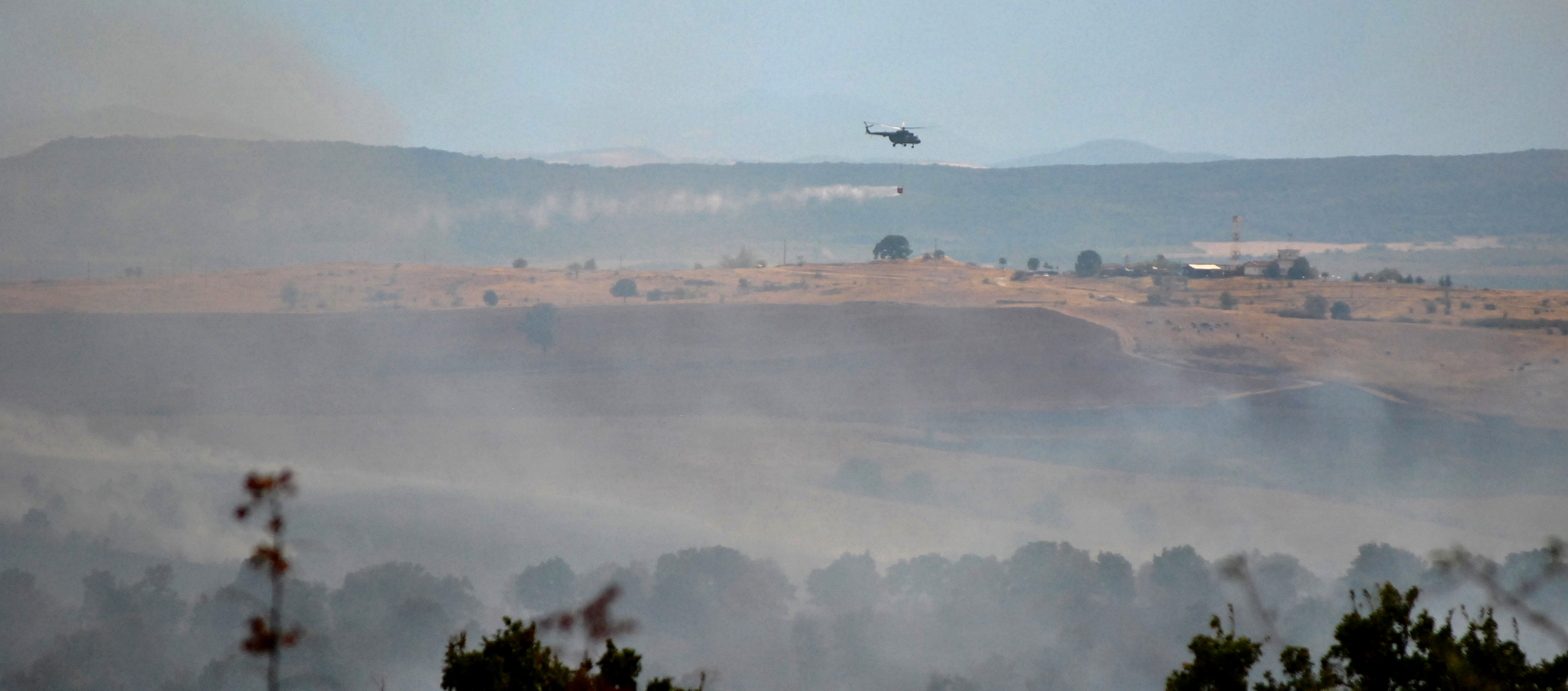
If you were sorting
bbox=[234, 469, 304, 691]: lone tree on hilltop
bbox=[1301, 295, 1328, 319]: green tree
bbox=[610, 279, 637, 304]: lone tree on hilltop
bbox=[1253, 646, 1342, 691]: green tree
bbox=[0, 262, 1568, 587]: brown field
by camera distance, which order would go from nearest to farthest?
bbox=[234, 469, 304, 691]: lone tree on hilltop, bbox=[1253, 646, 1342, 691]: green tree, bbox=[0, 262, 1568, 587]: brown field, bbox=[1301, 295, 1328, 319]: green tree, bbox=[610, 279, 637, 304]: lone tree on hilltop

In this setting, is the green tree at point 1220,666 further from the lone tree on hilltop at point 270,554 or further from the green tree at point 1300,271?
the green tree at point 1300,271

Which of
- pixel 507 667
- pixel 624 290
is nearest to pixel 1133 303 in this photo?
pixel 624 290

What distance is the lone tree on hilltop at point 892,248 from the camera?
152m

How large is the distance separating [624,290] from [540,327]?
13238mm

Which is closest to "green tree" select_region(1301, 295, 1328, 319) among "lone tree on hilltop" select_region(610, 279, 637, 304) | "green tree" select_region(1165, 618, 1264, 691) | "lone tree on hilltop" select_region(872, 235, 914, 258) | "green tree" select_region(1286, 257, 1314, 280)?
"green tree" select_region(1286, 257, 1314, 280)

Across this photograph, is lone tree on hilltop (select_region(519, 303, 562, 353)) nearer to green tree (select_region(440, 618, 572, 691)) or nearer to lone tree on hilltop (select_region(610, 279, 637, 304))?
lone tree on hilltop (select_region(610, 279, 637, 304))

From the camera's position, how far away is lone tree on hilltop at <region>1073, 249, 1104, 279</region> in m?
133

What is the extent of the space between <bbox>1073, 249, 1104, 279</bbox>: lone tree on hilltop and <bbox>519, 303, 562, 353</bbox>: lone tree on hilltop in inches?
2537

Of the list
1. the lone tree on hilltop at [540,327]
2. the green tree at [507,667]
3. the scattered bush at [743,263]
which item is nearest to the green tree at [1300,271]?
the scattered bush at [743,263]

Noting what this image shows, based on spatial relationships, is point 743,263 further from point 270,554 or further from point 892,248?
point 270,554

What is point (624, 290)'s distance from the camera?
12294 cm

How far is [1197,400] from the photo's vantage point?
103m

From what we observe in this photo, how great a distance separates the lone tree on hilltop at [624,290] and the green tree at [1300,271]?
7699 centimetres

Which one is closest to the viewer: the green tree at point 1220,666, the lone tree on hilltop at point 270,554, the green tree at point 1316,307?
the lone tree on hilltop at point 270,554
